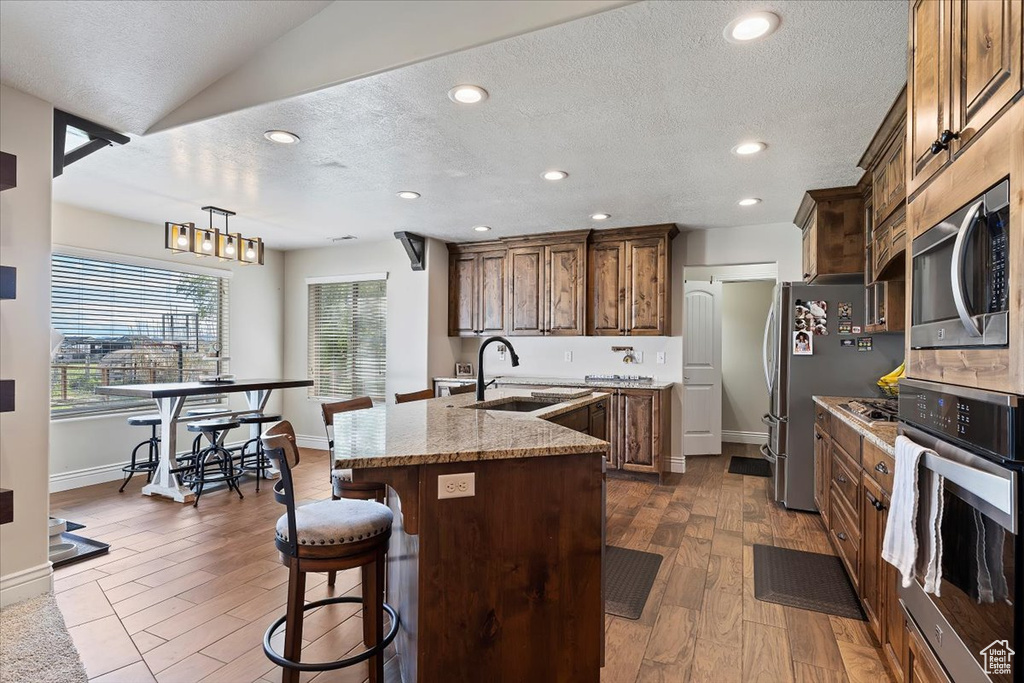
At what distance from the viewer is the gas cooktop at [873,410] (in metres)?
2.45

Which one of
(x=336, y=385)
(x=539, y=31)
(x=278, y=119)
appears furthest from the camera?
(x=336, y=385)

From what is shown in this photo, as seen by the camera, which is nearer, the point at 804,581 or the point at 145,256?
the point at 804,581

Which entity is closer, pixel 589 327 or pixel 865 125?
pixel 865 125

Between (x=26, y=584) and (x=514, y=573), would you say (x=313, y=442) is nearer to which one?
(x=26, y=584)

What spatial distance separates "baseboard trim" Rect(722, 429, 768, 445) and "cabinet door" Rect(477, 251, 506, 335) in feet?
11.0

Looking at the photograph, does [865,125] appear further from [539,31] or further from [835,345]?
[539,31]

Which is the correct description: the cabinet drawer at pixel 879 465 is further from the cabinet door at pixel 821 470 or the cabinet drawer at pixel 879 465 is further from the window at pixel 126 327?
the window at pixel 126 327

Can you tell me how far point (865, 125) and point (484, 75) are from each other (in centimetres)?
198

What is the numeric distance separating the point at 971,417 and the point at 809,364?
282 centimetres

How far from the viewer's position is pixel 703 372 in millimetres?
5969

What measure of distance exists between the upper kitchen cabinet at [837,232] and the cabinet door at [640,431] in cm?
172

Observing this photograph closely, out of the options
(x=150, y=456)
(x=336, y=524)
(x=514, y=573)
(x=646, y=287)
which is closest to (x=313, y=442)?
(x=150, y=456)

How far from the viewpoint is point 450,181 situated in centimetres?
369

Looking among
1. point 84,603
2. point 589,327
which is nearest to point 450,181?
point 589,327
